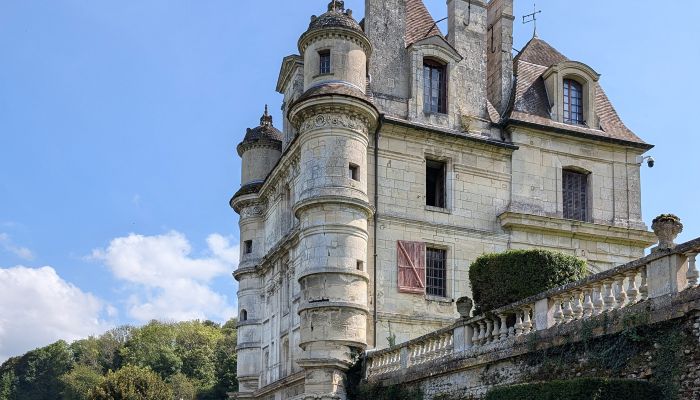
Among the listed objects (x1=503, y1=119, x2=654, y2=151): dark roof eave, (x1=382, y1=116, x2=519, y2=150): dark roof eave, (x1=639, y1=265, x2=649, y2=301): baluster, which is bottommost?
(x1=639, y1=265, x2=649, y2=301): baluster

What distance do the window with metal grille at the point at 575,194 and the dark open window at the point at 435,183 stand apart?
4.02 meters

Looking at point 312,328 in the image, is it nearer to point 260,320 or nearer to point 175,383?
point 260,320

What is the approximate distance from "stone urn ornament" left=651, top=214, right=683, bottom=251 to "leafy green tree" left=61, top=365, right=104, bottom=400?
70.8m

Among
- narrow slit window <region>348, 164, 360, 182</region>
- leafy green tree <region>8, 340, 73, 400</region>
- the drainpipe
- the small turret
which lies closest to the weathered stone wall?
the drainpipe

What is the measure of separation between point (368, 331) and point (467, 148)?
6.32 m

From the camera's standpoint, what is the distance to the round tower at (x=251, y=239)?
3225 centimetres

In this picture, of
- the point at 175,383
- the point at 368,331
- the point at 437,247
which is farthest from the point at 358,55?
the point at 175,383

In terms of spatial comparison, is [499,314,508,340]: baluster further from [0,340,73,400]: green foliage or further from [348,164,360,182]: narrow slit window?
[0,340,73,400]: green foliage

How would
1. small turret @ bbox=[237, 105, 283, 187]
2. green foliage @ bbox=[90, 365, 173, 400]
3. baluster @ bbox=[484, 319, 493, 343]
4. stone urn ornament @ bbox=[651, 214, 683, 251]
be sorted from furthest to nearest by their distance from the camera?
green foliage @ bbox=[90, 365, 173, 400], small turret @ bbox=[237, 105, 283, 187], baluster @ bbox=[484, 319, 493, 343], stone urn ornament @ bbox=[651, 214, 683, 251]

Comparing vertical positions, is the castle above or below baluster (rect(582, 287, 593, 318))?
above

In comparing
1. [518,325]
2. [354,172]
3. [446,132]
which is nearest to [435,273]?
[354,172]

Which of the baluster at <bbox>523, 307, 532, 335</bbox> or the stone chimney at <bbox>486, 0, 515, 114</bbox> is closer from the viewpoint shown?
the baluster at <bbox>523, 307, 532, 335</bbox>

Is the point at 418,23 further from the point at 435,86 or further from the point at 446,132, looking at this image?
the point at 446,132

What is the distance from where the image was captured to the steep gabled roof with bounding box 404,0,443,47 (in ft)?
92.6
